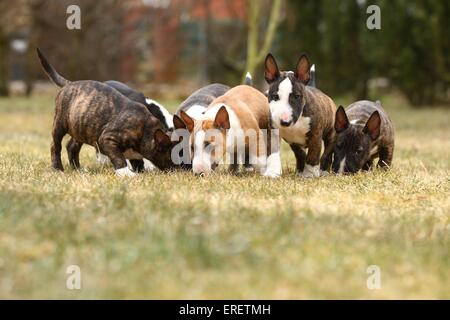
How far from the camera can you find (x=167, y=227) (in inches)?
174

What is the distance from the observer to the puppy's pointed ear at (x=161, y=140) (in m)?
6.98

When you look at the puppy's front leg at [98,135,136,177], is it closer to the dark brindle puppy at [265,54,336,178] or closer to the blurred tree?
the dark brindle puppy at [265,54,336,178]

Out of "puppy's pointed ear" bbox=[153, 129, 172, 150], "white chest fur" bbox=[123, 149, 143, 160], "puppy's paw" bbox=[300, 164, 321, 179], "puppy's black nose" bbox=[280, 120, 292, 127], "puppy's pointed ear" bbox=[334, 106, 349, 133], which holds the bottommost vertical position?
"puppy's paw" bbox=[300, 164, 321, 179]

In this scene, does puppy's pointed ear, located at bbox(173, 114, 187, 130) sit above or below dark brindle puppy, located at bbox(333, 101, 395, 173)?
above

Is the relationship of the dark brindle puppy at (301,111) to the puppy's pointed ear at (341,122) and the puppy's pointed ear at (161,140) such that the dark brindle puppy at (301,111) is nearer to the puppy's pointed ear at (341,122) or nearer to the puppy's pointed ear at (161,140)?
the puppy's pointed ear at (341,122)

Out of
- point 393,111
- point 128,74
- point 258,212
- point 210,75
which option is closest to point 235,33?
point 210,75

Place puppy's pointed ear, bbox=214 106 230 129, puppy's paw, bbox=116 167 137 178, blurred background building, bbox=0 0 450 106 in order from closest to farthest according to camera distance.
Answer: puppy's pointed ear, bbox=214 106 230 129 < puppy's paw, bbox=116 167 137 178 < blurred background building, bbox=0 0 450 106

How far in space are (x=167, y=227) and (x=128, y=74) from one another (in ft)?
103

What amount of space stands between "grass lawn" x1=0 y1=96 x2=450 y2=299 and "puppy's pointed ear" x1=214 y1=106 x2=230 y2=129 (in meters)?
0.50

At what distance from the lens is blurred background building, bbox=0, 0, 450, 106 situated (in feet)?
73.3

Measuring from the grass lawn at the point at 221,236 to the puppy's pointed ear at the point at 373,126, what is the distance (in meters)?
0.70

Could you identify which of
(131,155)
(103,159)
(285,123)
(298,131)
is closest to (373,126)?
(298,131)

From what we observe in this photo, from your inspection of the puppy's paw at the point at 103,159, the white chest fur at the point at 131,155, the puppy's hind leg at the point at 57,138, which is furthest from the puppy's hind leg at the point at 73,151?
the white chest fur at the point at 131,155

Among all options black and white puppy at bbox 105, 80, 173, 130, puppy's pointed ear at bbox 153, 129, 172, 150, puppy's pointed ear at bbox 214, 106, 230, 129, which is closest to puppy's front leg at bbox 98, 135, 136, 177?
puppy's pointed ear at bbox 153, 129, 172, 150
